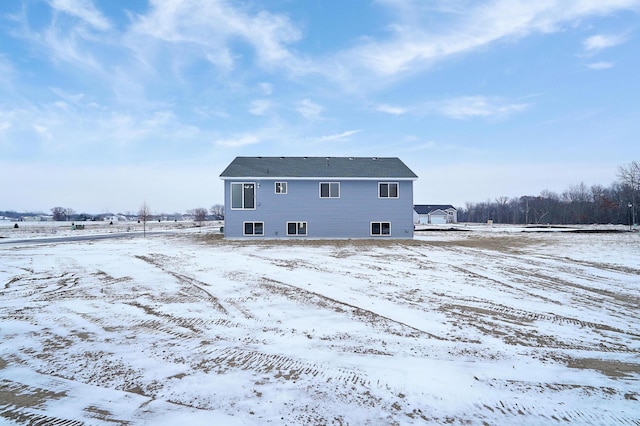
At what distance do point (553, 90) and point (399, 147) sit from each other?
1407cm

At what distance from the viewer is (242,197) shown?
2311cm

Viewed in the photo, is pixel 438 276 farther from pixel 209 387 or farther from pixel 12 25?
pixel 12 25

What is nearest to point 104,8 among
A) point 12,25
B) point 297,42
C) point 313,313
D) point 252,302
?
point 12,25

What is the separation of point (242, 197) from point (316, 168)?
6124mm

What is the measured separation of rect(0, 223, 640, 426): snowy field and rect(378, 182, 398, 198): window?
49.2ft

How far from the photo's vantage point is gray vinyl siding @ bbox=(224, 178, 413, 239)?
76.0 feet

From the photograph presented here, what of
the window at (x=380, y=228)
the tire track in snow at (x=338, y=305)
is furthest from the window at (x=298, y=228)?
the tire track in snow at (x=338, y=305)

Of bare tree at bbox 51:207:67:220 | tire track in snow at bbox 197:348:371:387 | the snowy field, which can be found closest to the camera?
the snowy field

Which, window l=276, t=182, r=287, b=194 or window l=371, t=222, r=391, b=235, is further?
window l=371, t=222, r=391, b=235

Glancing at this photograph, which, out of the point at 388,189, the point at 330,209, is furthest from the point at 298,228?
the point at 388,189

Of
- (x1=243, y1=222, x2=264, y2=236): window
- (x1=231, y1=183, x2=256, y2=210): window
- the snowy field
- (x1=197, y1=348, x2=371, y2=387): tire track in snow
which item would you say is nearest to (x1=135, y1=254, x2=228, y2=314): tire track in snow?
the snowy field

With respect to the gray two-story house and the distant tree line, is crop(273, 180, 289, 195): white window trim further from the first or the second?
the distant tree line

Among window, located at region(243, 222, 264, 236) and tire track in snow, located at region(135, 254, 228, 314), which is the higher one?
window, located at region(243, 222, 264, 236)

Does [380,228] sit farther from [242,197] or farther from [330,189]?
[242,197]
